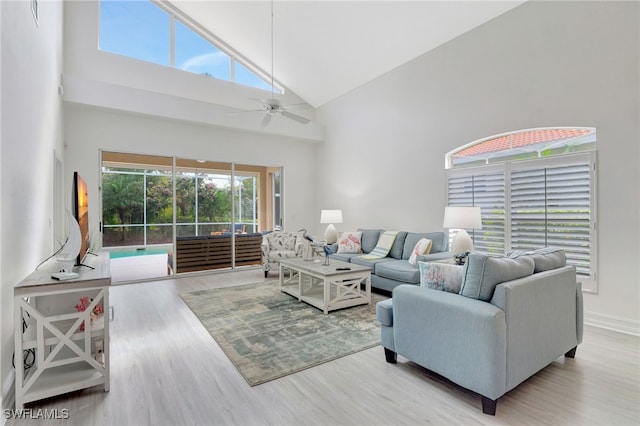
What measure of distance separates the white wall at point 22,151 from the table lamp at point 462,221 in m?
4.32

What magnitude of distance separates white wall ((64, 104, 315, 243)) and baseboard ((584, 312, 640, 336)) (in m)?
5.67

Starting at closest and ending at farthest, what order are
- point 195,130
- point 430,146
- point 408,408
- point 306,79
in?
1. point 408,408
2. point 430,146
3. point 195,130
4. point 306,79

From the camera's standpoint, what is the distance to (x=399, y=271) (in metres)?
4.41

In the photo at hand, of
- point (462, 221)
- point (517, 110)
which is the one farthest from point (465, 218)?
point (517, 110)

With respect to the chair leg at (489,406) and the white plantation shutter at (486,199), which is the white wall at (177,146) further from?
the chair leg at (489,406)

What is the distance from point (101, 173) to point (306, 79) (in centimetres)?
450

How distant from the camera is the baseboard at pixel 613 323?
130 inches

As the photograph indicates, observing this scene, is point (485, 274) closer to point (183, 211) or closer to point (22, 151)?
point (22, 151)

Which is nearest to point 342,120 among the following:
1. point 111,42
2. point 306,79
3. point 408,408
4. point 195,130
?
point 306,79

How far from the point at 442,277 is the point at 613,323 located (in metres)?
2.58

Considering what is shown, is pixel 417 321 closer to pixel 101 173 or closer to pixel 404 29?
pixel 404 29

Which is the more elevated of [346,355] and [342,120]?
[342,120]

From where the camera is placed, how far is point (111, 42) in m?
5.63

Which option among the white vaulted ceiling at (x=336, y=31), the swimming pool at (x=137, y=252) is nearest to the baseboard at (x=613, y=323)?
the white vaulted ceiling at (x=336, y=31)
